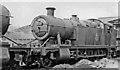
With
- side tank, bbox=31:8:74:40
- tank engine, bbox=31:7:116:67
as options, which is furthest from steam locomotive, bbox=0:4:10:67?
side tank, bbox=31:8:74:40

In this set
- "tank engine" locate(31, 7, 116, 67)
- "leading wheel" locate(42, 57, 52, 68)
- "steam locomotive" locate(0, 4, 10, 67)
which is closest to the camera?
"steam locomotive" locate(0, 4, 10, 67)

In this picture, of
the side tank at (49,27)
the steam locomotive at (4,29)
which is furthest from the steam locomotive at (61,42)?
the steam locomotive at (4,29)

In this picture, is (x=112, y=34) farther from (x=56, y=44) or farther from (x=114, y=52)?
(x=56, y=44)

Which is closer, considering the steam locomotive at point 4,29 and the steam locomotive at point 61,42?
the steam locomotive at point 4,29

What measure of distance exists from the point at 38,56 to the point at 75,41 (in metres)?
3.20

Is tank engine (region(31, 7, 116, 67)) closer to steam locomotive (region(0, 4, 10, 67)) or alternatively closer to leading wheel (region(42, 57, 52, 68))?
leading wheel (region(42, 57, 52, 68))

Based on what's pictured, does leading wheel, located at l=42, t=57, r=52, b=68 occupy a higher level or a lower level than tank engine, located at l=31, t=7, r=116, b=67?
lower

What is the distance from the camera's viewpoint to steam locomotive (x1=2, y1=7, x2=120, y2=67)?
11.2m

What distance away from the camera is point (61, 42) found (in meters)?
13.8

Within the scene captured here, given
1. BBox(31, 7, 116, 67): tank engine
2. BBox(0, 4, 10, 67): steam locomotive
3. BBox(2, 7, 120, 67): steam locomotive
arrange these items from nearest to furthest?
1. BBox(0, 4, 10, 67): steam locomotive
2. BBox(2, 7, 120, 67): steam locomotive
3. BBox(31, 7, 116, 67): tank engine

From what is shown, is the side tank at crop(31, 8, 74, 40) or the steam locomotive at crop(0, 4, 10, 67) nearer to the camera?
the steam locomotive at crop(0, 4, 10, 67)

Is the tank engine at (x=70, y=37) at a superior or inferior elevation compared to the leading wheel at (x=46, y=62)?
superior

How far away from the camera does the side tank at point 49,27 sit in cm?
1195

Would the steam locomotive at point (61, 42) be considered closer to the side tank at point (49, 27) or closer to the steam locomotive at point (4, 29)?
the side tank at point (49, 27)
